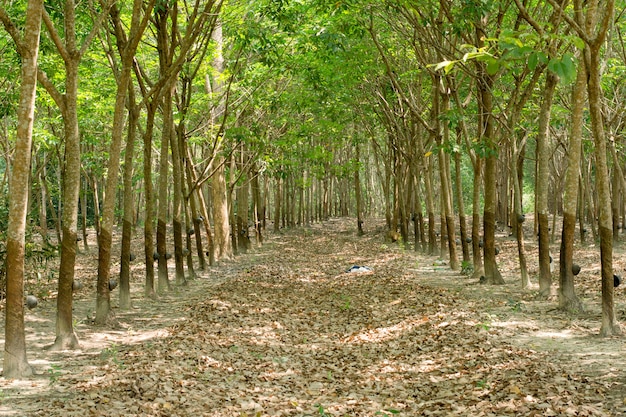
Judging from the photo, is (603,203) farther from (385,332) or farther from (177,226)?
(177,226)

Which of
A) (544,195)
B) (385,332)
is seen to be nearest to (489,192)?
(544,195)

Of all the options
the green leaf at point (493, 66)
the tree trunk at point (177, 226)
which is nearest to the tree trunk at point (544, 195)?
the green leaf at point (493, 66)

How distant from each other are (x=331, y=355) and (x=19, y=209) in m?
4.79

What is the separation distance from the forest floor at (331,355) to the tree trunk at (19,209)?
0.42 meters

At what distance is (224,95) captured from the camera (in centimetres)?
1906

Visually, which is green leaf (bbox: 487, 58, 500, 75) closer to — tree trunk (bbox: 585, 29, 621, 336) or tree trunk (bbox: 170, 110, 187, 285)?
tree trunk (bbox: 585, 29, 621, 336)

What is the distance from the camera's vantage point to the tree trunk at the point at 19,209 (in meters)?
7.13

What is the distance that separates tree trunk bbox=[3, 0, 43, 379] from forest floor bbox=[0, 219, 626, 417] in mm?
421

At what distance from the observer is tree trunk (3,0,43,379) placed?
7129mm

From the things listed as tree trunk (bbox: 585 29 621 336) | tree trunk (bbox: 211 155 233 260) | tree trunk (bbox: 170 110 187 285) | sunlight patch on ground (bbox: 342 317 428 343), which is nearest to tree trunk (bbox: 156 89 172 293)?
tree trunk (bbox: 170 110 187 285)

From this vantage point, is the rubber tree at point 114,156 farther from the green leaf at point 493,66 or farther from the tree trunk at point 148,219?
the green leaf at point 493,66

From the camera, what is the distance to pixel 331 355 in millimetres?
9352

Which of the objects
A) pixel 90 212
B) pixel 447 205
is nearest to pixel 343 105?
pixel 447 205

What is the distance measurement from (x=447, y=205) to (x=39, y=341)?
1198 centimetres
